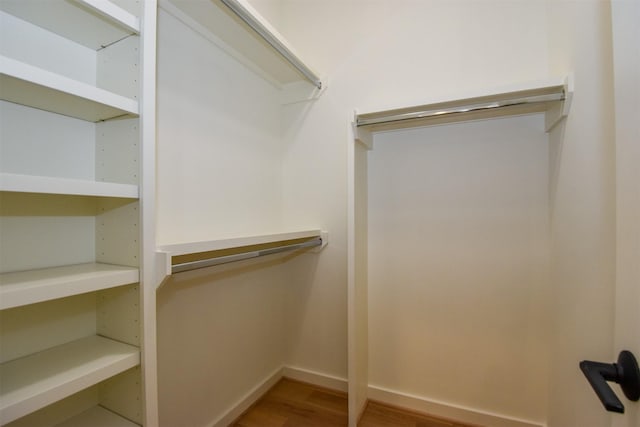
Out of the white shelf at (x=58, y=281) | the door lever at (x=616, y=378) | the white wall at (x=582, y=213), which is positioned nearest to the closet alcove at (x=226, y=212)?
the white shelf at (x=58, y=281)

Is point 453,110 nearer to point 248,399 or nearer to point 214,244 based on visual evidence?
point 214,244

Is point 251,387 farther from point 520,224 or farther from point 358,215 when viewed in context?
point 520,224

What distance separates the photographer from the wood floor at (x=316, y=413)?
1.64m

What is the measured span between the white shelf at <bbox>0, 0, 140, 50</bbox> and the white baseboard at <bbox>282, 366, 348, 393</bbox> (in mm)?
2176

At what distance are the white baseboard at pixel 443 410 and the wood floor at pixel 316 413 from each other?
0.11 ft

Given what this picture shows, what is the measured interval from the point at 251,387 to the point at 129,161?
1625 mm

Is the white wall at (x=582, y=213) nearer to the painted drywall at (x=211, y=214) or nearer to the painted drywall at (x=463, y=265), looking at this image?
the painted drywall at (x=463, y=265)

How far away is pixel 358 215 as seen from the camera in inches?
65.7

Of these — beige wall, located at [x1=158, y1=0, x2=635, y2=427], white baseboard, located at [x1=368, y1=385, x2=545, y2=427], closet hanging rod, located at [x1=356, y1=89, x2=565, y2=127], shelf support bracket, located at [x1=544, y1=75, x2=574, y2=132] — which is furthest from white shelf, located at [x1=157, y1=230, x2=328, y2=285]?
shelf support bracket, located at [x1=544, y1=75, x2=574, y2=132]

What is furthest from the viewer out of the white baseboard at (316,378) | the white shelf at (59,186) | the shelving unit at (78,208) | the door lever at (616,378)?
the white baseboard at (316,378)

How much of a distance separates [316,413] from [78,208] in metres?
1.72

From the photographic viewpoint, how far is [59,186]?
68 centimetres

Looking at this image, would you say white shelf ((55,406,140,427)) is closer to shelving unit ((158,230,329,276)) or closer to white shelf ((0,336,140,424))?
white shelf ((0,336,140,424))

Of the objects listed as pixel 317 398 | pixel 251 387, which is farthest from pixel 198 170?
pixel 317 398
